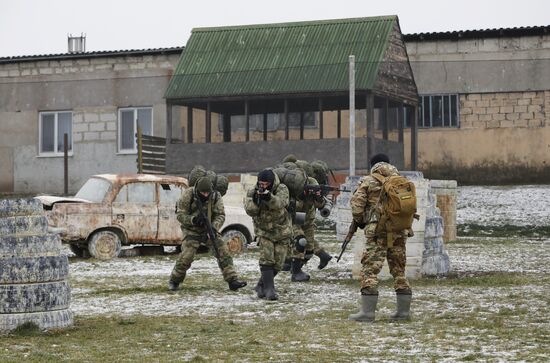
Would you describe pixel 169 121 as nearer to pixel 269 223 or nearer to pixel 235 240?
pixel 235 240

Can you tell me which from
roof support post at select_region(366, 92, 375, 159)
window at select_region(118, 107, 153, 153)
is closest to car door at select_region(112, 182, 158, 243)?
→ roof support post at select_region(366, 92, 375, 159)

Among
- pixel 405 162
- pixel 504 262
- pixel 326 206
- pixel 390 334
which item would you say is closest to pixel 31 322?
pixel 390 334

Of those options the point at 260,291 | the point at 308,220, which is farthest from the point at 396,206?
the point at 308,220

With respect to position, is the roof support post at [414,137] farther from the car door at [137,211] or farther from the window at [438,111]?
the car door at [137,211]

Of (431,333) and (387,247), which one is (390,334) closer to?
(431,333)

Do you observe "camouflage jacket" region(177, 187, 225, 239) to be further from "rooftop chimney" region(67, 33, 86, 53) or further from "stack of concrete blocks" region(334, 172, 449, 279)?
"rooftop chimney" region(67, 33, 86, 53)

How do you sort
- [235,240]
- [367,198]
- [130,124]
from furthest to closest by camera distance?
[130,124] < [235,240] < [367,198]

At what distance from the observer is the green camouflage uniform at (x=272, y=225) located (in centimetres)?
1319

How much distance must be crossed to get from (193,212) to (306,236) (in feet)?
8.36

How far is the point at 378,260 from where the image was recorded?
1095cm

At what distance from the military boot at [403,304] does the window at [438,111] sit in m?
25.2

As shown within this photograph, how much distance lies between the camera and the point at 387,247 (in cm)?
1098

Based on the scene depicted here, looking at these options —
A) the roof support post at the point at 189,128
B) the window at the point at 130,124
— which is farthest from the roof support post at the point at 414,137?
the window at the point at 130,124

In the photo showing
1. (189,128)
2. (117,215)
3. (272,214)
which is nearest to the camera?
(272,214)
